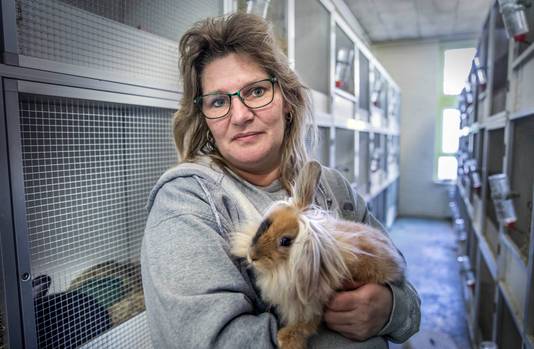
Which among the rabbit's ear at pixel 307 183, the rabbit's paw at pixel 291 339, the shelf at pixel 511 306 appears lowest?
the shelf at pixel 511 306

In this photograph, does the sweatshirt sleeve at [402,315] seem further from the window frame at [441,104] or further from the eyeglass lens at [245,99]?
the window frame at [441,104]

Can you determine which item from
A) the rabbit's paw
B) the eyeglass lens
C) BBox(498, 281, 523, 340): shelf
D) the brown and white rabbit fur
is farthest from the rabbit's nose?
BBox(498, 281, 523, 340): shelf

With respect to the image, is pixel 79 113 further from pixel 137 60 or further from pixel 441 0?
pixel 441 0

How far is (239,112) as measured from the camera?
0.95 metres

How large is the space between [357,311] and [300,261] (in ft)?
0.61

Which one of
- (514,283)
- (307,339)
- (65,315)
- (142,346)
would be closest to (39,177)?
(65,315)

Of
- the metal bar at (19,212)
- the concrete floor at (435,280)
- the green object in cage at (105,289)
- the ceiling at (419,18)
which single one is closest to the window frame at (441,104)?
the ceiling at (419,18)

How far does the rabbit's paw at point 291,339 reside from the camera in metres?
0.69

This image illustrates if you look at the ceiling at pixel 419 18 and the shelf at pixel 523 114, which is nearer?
the shelf at pixel 523 114

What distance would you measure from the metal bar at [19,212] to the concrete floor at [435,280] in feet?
8.31

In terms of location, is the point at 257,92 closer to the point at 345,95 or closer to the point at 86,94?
the point at 86,94

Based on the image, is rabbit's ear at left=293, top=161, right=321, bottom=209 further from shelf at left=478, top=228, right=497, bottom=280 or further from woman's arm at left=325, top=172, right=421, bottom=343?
shelf at left=478, top=228, right=497, bottom=280

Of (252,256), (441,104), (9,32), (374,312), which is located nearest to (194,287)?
(252,256)

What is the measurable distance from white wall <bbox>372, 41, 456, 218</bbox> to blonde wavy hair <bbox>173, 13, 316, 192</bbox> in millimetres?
7203
